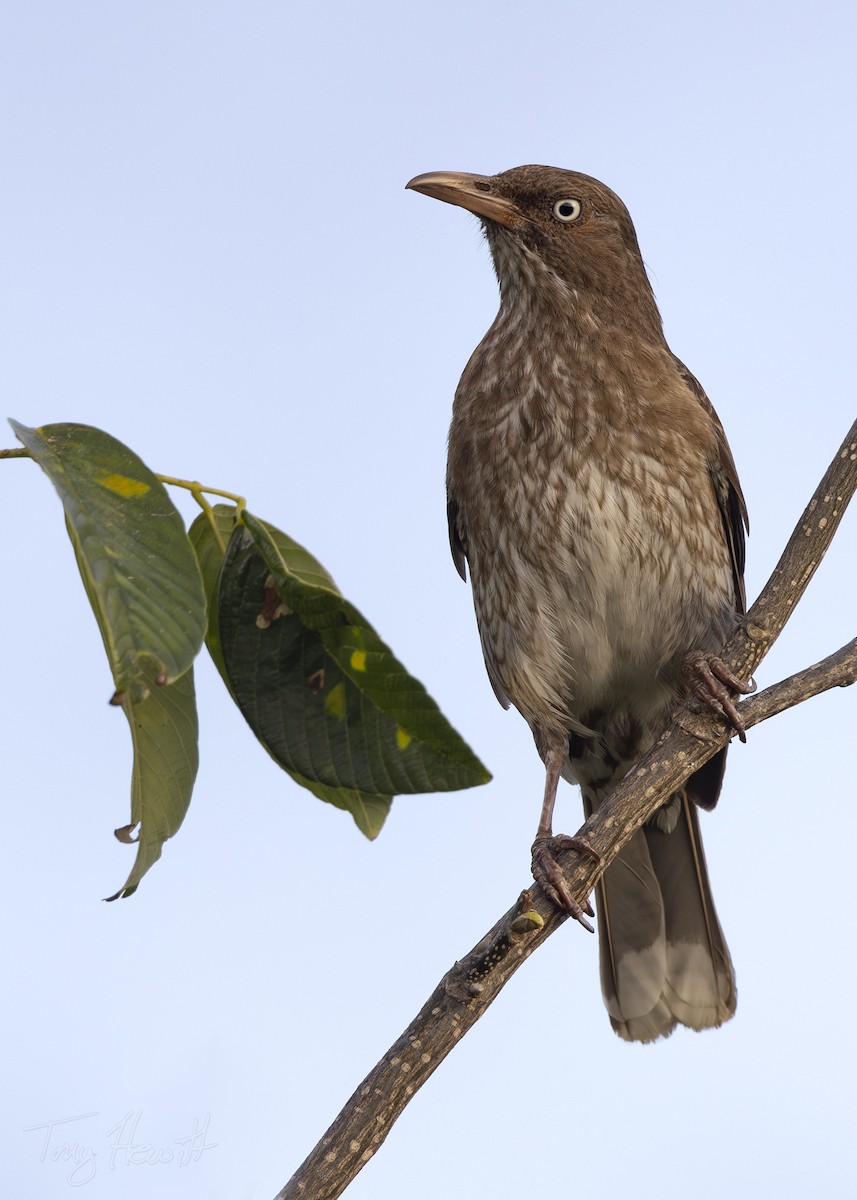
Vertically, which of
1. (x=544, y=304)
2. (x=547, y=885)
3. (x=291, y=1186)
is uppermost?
(x=544, y=304)

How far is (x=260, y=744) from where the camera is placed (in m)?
2.43

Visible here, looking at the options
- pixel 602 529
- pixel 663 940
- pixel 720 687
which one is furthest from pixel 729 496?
pixel 663 940

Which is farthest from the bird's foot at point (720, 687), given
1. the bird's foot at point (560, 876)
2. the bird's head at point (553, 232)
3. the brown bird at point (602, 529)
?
the bird's head at point (553, 232)

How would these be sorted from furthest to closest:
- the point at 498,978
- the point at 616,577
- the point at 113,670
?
the point at 616,577 < the point at 498,978 < the point at 113,670

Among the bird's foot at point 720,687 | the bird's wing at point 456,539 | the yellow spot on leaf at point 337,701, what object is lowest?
the bird's foot at point 720,687

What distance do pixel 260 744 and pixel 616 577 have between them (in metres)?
2.45

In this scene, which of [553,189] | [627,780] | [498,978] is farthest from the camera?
[553,189]

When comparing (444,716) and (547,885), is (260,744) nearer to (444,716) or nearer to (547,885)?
(444,716)

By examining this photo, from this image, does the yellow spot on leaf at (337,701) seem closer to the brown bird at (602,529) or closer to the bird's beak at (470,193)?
the brown bird at (602,529)

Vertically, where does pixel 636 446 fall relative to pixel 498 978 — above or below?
above

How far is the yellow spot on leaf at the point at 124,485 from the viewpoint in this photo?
207 centimetres

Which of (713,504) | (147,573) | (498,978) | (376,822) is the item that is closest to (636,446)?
(713,504)

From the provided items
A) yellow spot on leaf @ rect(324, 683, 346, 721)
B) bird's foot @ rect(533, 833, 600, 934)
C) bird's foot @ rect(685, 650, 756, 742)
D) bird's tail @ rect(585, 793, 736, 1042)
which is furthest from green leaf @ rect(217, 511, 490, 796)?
bird's tail @ rect(585, 793, 736, 1042)

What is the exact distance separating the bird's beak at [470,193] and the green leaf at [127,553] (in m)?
2.82
